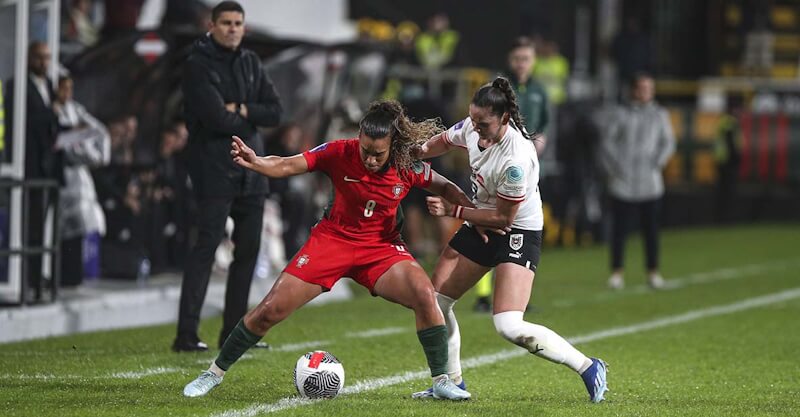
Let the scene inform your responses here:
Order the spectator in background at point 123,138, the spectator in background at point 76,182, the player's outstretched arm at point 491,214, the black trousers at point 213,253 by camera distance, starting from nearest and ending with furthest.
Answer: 1. the player's outstretched arm at point 491,214
2. the black trousers at point 213,253
3. the spectator in background at point 76,182
4. the spectator in background at point 123,138

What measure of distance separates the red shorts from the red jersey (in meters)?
0.05

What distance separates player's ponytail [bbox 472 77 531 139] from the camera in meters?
7.60

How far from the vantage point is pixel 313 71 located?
15.6 meters

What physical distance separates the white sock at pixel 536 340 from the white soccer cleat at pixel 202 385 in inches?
59.2

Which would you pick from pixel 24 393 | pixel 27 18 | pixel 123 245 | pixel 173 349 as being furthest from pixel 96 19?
pixel 24 393

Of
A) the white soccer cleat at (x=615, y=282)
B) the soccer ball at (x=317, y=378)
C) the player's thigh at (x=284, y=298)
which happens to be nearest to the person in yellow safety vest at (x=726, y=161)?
the white soccer cleat at (x=615, y=282)

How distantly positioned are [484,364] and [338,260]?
2062 millimetres

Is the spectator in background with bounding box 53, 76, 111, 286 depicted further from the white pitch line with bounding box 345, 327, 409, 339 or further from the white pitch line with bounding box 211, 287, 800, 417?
the white pitch line with bounding box 211, 287, 800, 417

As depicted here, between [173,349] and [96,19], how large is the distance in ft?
24.7

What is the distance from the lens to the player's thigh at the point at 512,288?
25.6ft

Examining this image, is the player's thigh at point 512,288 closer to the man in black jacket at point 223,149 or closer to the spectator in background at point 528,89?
the man in black jacket at point 223,149

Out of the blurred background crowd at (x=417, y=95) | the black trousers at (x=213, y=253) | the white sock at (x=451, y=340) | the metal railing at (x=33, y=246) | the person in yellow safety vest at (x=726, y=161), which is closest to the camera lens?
the white sock at (x=451, y=340)

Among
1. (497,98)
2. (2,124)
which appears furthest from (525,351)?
(2,124)

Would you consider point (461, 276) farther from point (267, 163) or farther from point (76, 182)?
point (76, 182)
